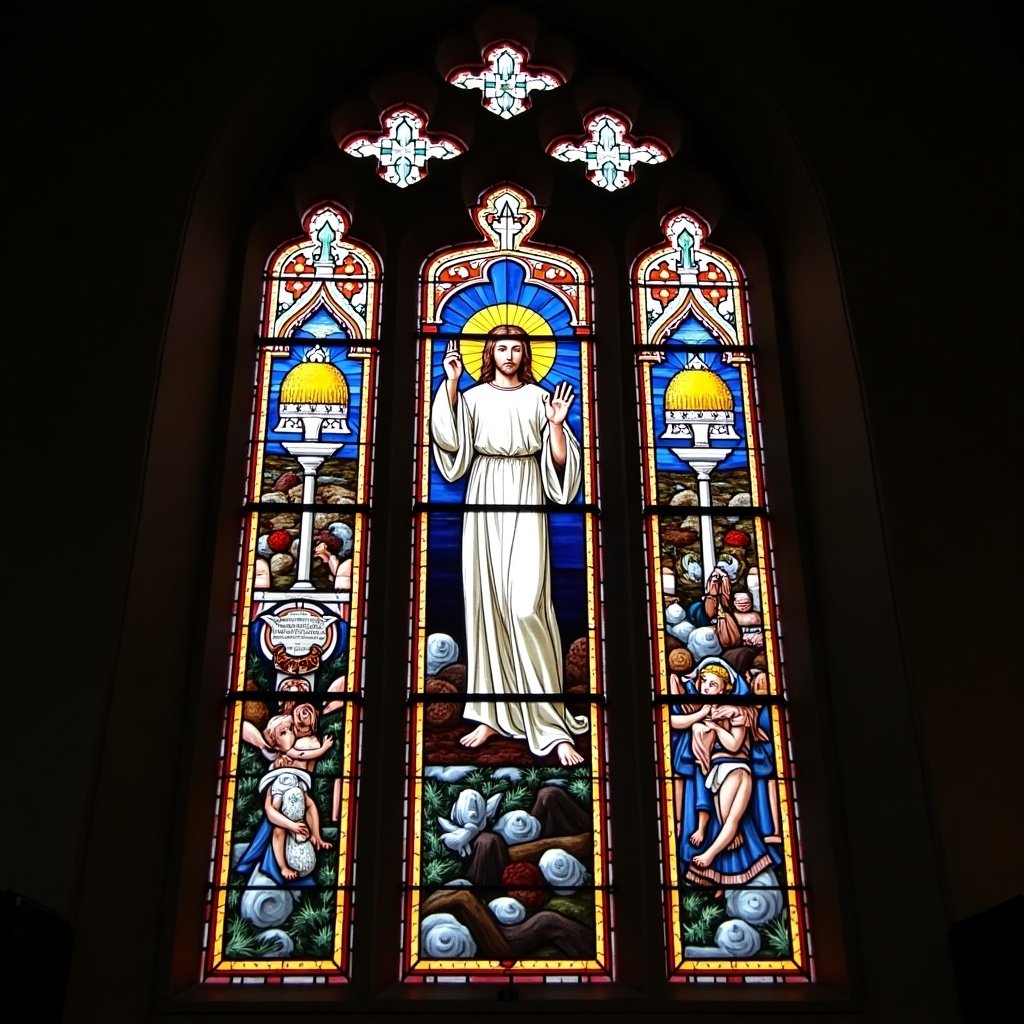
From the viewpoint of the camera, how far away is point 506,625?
5.73 meters

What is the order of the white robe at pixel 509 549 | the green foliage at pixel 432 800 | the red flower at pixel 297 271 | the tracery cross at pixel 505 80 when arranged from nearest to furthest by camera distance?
1. the green foliage at pixel 432 800
2. the white robe at pixel 509 549
3. the red flower at pixel 297 271
4. the tracery cross at pixel 505 80

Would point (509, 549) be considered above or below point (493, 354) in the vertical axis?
below

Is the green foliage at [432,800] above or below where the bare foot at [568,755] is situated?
below

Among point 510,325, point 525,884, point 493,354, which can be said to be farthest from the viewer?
point 510,325

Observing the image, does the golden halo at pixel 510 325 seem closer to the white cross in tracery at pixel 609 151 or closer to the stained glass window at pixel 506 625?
the stained glass window at pixel 506 625

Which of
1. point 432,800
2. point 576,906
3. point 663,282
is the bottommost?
point 576,906

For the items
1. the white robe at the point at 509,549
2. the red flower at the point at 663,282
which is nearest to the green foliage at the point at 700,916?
the white robe at the point at 509,549

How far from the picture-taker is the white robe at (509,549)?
219 inches

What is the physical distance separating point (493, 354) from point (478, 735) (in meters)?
1.73

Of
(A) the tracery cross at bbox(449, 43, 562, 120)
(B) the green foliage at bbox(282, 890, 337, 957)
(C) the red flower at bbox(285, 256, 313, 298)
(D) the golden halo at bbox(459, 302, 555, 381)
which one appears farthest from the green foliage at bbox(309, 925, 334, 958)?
(A) the tracery cross at bbox(449, 43, 562, 120)

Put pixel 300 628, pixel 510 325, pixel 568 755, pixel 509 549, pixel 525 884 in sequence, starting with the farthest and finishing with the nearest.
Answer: pixel 510 325 < pixel 509 549 < pixel 300 628 < pixel 568 755 < pixel 525 884

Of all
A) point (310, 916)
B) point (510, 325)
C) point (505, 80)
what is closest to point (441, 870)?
point (310, 916)

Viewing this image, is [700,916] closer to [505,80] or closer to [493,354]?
[493,354]

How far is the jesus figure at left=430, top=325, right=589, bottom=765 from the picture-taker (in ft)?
18.3
